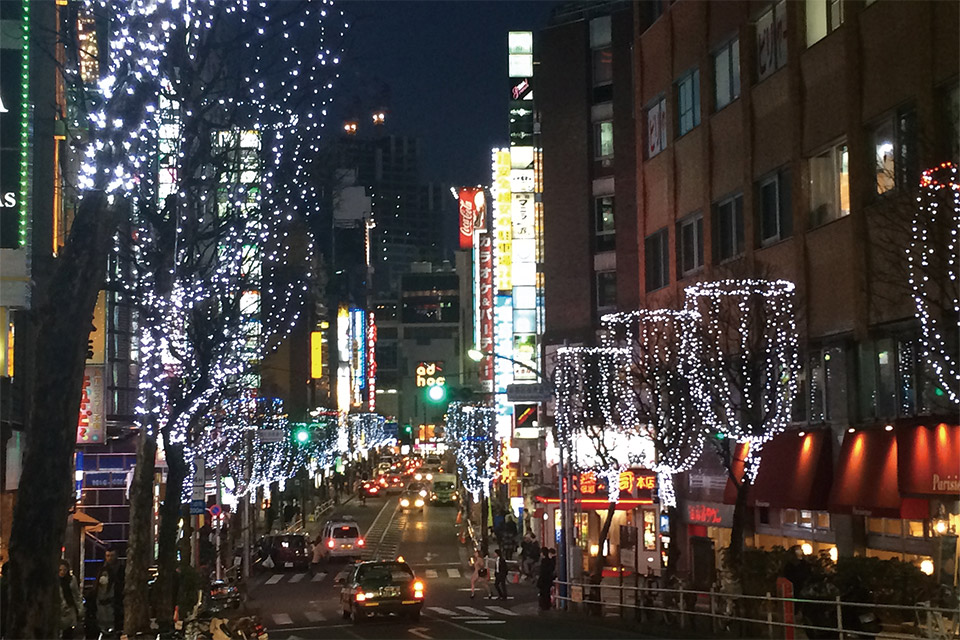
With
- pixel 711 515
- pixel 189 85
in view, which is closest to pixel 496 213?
pixel 711 515

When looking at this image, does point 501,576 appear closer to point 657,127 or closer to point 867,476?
point 657,127

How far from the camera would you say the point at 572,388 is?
39750 millimetres

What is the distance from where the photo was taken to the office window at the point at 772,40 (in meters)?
32.2

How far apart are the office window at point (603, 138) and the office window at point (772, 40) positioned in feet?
71.2

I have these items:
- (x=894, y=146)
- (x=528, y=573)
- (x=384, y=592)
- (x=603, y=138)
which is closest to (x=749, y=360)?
(x=894, y=146)

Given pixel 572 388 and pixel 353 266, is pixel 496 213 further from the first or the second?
pixel 353 266

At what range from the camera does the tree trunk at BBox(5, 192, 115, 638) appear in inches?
585

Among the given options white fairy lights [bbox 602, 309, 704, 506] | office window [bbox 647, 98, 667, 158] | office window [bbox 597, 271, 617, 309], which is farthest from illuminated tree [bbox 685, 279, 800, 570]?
office window [bbox 597, 271, 617, 309]

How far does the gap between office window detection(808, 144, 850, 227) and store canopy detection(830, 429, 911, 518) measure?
Result: 204 inches

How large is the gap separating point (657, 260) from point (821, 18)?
507 inches

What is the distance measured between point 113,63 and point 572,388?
24.5 m

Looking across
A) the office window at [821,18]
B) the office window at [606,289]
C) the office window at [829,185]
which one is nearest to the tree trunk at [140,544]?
the office window at [829,185]

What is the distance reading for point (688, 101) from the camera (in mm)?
39188

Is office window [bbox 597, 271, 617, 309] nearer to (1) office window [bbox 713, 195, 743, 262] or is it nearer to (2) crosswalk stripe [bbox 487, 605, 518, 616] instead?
(2) crosswalk stripe [bbox 487, 605, 518, 616]
